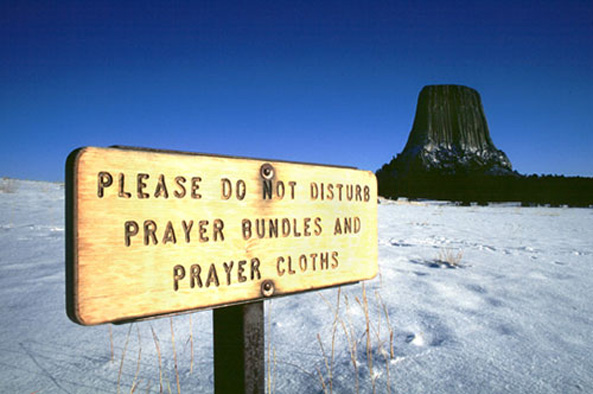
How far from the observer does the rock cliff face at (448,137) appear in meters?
63.0

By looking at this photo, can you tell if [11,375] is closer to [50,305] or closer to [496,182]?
[50,305]

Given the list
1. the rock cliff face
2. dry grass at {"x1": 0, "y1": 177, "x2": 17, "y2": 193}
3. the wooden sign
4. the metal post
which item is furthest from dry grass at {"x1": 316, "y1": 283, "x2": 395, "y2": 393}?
the rock cliff face

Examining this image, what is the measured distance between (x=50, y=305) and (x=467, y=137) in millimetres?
78340

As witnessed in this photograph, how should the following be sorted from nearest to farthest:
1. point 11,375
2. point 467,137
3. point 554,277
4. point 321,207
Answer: point 321,207 < point 11,375 < point 554,277 < point 467,137

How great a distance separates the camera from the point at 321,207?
107 cm

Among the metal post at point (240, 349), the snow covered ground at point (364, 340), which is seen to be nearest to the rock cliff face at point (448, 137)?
the snow covered ground at point (364, 340)

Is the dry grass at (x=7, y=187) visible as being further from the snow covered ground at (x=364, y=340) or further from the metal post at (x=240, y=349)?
the metal post at (x=240, y=349)

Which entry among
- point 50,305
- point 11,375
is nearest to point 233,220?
point 11,375

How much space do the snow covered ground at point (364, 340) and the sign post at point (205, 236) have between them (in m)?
0.59

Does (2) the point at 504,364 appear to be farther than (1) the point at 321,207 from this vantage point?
Yes

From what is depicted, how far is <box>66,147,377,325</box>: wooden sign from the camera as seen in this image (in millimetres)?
720

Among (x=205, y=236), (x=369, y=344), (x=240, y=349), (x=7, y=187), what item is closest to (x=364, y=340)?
(x=369, y=344)

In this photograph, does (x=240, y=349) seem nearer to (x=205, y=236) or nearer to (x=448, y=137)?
(x=205, y=236)

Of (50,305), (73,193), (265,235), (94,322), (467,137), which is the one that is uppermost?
(467,137)
